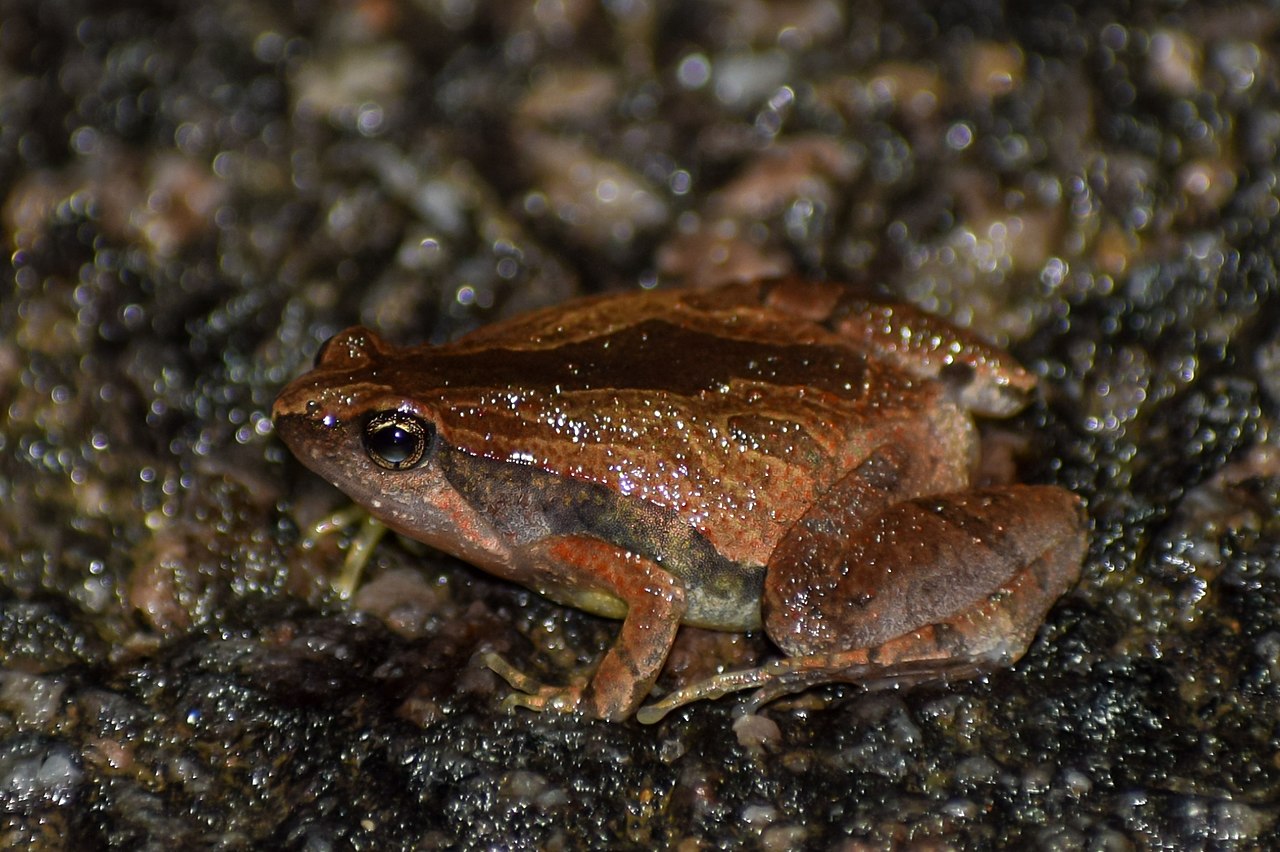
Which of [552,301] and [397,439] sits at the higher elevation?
[397,439]

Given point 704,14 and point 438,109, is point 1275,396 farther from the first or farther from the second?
point 438,109

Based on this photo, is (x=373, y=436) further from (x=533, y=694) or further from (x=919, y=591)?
(x=919, y=591)

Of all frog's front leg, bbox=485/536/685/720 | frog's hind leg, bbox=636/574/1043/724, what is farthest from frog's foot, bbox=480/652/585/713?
frog's hind leg, bbox=636/574/1043/724

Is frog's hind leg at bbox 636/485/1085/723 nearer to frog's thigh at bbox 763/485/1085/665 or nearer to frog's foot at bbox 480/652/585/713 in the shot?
frog's thigh at bbox 763/485/1085/665

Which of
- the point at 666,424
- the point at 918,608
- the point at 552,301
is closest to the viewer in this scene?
the point at 918,608

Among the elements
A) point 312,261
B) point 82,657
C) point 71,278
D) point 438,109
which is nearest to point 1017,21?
point 438,109

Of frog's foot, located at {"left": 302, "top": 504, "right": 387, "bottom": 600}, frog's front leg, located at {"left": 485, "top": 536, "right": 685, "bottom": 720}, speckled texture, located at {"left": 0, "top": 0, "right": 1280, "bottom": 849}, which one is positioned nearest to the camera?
speckled texture, located at {"left": 0, "top": 0, "right": 1280, "bottom": 849}

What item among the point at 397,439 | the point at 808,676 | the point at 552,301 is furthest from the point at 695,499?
the point at 552,301

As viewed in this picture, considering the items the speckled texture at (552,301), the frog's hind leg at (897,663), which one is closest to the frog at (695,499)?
the frog's hind leg at (897,663)
